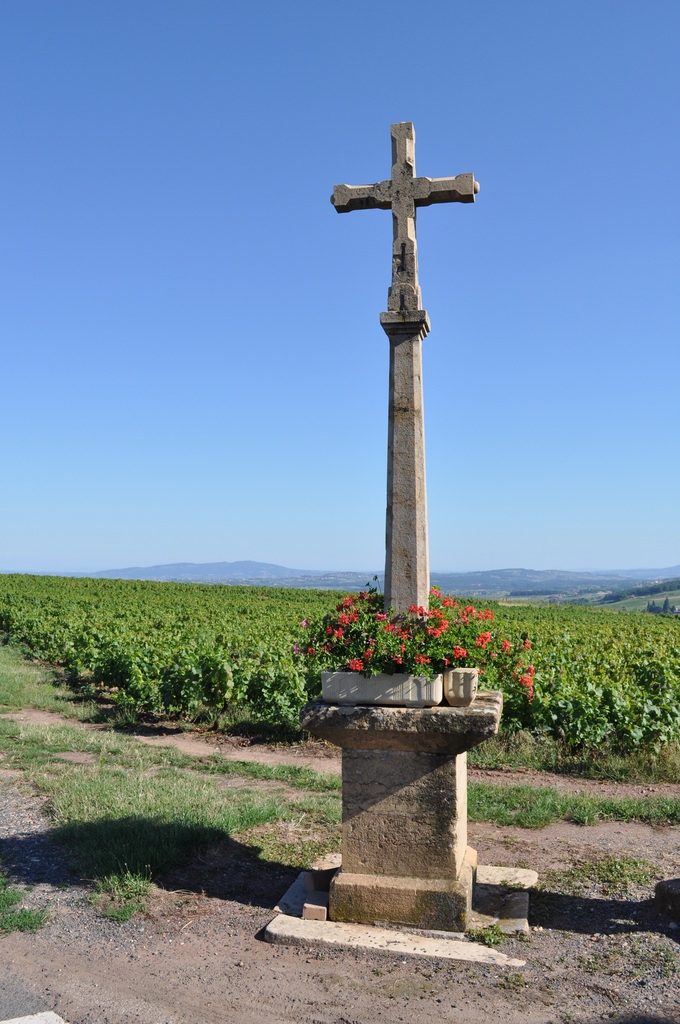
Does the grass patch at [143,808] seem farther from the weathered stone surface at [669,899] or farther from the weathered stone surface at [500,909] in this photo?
the weathered stone surface at [669,899]

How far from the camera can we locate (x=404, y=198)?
17.5ft

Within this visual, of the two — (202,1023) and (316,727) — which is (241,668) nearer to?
(316,727)

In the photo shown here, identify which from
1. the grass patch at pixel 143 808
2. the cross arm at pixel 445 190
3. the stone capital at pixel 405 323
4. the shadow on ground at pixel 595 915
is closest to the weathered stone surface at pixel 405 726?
the shadow on ground at pixel 595 915

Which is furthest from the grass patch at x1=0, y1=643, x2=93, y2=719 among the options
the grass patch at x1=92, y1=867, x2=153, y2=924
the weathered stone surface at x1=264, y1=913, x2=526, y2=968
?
the weathered stone surface at x1=264, y1=913, x2=526, y2=968

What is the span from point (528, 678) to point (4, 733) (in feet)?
25.3

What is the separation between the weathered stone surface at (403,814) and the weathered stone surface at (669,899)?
122cm

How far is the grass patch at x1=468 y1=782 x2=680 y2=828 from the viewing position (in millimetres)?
6934

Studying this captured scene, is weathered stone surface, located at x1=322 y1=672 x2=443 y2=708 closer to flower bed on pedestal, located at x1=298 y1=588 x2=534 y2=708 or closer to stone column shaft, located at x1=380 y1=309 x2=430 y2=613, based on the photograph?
flower bed on pedestal, located at x1=298 y1=588 x2=534 y2=708

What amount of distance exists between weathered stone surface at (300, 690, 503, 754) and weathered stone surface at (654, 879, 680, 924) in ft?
4.86

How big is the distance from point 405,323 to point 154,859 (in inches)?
164

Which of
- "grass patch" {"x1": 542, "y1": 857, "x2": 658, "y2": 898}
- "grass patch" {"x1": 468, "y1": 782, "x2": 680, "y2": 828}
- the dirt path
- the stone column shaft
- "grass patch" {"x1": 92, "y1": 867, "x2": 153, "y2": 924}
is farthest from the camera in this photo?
the dirt path

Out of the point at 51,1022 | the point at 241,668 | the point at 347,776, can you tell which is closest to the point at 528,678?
the point at 347,776

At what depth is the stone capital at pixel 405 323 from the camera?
5102mm

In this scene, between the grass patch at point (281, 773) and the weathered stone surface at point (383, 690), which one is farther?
the grass patch at point (281, 773)
